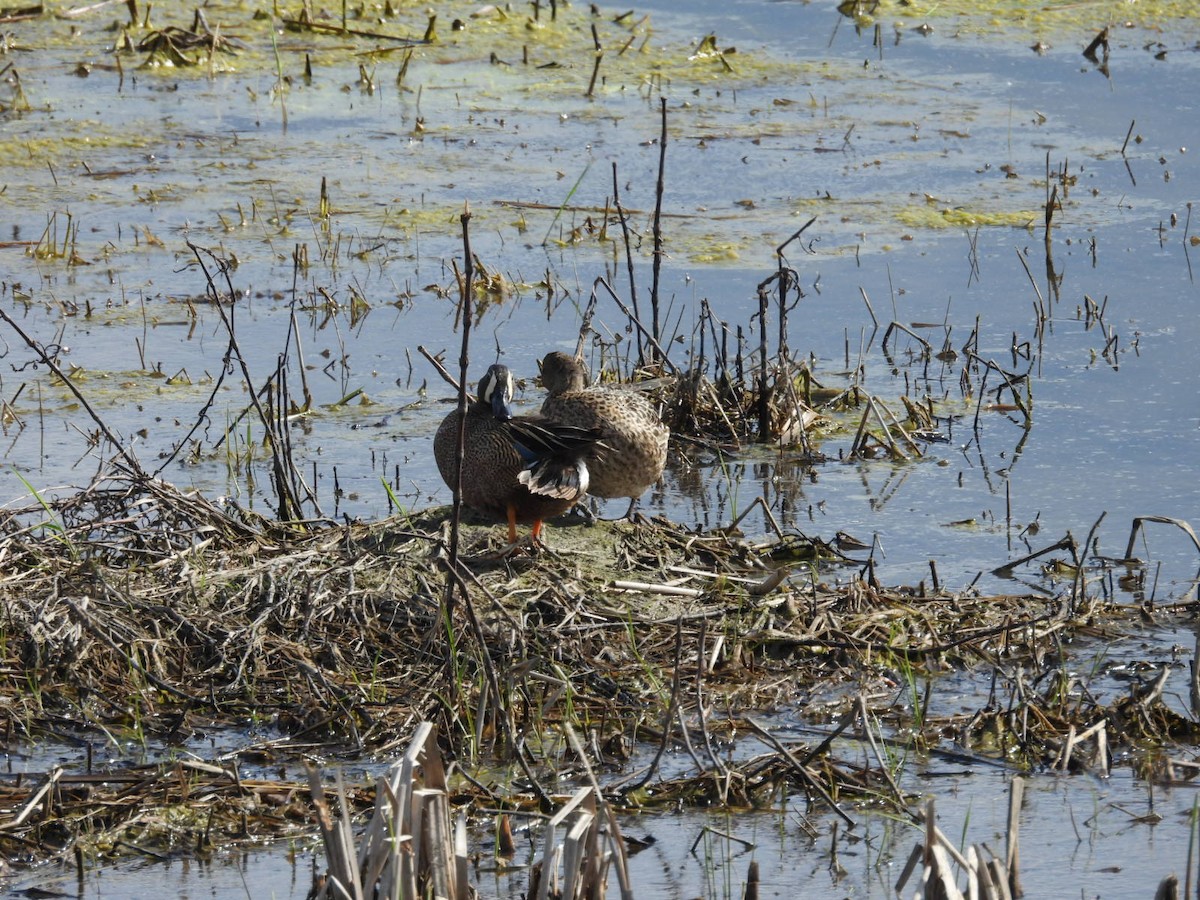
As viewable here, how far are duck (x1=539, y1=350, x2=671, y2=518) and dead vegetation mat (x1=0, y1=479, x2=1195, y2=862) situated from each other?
316 mm

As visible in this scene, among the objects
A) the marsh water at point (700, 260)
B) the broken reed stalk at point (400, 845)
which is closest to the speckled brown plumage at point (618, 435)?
the marsh water at point (700, 260)

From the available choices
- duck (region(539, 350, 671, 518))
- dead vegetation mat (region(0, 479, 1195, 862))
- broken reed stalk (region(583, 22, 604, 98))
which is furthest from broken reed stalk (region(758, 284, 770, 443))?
broken reed stalk (region(583, 22, 604, 98))

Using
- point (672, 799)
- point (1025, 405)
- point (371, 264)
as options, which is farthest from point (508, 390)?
point (371, 264)

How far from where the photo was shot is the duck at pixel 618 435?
6.17 metres

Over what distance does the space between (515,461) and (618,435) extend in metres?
0.44

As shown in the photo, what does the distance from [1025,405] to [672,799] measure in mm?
4027

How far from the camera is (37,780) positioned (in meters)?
4.47

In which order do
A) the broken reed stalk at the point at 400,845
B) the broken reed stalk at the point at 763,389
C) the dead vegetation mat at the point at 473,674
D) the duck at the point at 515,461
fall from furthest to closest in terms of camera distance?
the broken reed stalk at the point at 763,389 → the duck at the point at 515,461 → the dead vegetation mat at the point at 473,674 → the broken reed stalk at the point at 400,845

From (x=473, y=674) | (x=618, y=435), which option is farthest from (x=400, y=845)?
(x=618, y=435)

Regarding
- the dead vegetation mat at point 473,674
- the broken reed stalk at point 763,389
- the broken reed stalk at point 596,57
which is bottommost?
the dead vegetation mat at point 473,674

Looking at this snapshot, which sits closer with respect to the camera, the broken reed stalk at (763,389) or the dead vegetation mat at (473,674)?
the dead vegetation mat at (473,674)

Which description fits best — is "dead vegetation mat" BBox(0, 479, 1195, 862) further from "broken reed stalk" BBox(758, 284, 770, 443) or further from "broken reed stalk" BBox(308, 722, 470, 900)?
"broken reed stalk" BBox(758, 284, 770, 443)

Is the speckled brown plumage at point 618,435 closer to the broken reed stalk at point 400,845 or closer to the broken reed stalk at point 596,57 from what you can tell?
the broken reed stalk at point 400,845

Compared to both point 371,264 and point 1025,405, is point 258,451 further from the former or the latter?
point 1025,405
